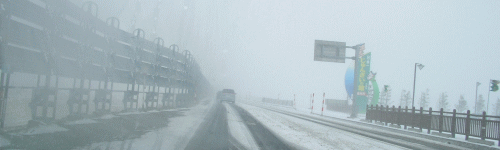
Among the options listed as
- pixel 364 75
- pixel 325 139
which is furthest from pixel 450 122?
pixel 364 75

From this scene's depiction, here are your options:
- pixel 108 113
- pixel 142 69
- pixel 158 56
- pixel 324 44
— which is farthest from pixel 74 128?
pixel 324 44

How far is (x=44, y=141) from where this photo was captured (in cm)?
625

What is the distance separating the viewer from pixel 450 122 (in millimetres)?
14219

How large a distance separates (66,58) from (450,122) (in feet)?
50.9

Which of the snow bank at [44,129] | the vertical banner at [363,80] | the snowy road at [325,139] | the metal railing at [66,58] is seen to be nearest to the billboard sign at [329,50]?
the vertical banner at [363,80]

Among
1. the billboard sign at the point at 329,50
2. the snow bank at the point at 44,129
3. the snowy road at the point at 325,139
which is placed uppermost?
the billboard sign at the point at 329,50

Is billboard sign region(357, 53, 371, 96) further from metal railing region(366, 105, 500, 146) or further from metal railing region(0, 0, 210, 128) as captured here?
metal railing region(0, 0, 210, 128)

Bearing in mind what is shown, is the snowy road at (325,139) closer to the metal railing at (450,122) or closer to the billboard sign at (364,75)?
the metal railing at (450,122)

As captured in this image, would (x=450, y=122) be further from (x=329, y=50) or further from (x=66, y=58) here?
(x=66, y=58)

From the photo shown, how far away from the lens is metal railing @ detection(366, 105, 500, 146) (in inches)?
485

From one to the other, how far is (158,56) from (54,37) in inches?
373

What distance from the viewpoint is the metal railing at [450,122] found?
12320 millimetres

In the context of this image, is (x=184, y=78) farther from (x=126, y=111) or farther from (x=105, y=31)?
(x=105, y=31)

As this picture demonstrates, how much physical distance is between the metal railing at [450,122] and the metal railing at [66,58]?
14.3 m
